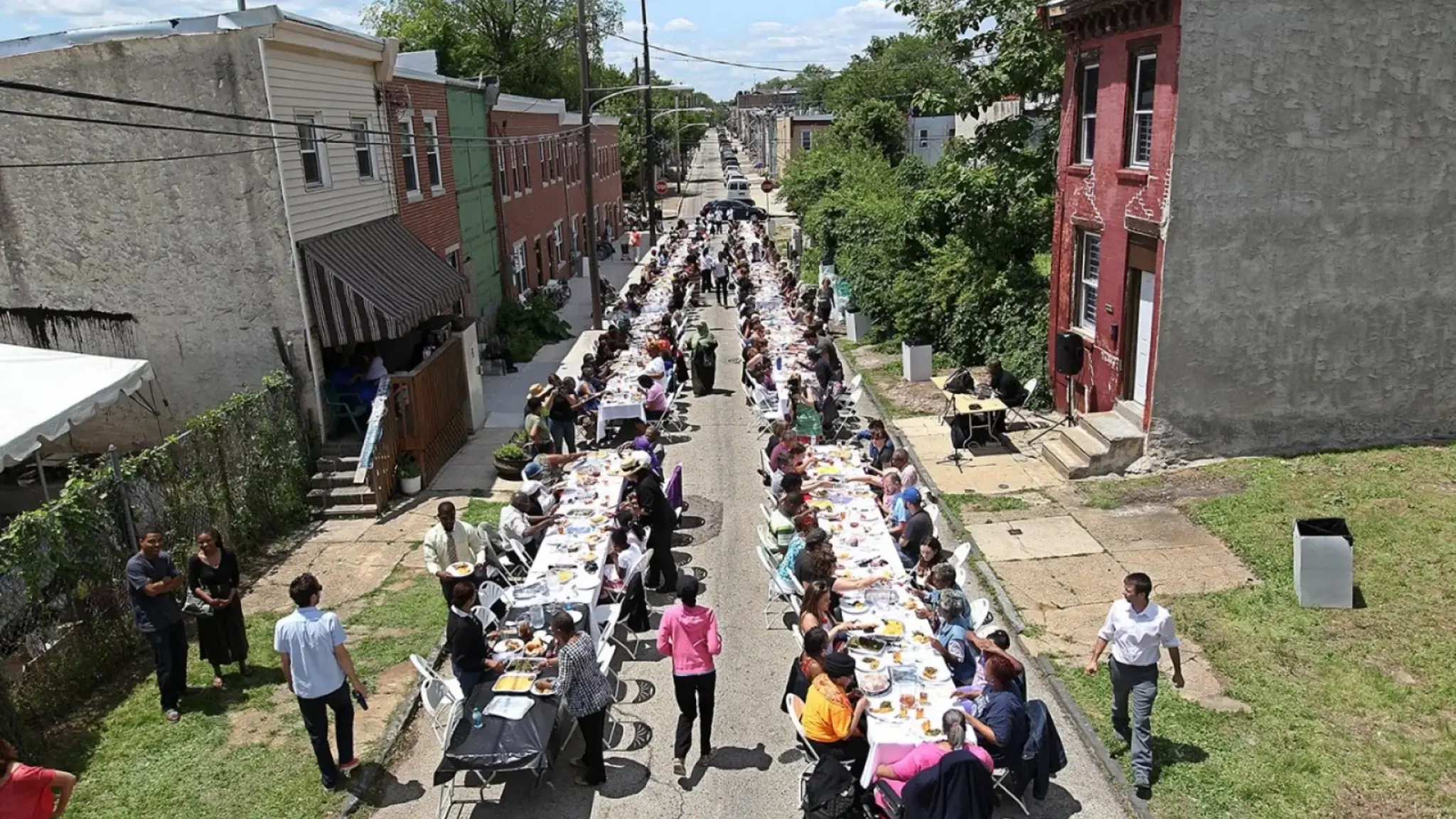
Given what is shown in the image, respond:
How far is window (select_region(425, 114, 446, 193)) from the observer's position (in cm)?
2233

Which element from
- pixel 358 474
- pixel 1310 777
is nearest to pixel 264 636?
pixel 358 474

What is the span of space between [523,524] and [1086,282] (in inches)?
429

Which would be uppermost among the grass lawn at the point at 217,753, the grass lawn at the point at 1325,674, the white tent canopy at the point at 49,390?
the white tent canopy at the point at 49,390

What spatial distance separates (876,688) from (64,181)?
14.1 meters

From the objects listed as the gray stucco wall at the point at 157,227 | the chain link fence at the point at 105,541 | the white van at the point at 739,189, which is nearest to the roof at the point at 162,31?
the gray stucco wall at the point at 157,227

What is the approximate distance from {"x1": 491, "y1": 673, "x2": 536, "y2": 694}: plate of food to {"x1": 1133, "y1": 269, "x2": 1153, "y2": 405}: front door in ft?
34.8

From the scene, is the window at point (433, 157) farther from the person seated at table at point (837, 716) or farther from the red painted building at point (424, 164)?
the person seated at table at point (837, 716)

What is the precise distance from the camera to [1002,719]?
23.0 ft

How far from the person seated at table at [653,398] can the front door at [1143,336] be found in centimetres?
802

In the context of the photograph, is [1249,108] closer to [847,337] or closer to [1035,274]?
[1035,274]

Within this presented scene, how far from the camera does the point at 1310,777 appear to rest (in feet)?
25.2

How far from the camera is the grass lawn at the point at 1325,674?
298 inches

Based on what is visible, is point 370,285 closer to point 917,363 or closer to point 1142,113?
point 917,363

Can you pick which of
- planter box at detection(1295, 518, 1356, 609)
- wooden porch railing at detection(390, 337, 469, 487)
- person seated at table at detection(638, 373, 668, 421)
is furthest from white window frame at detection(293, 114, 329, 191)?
planter box at detection(1295, 518, 1356, 609)
